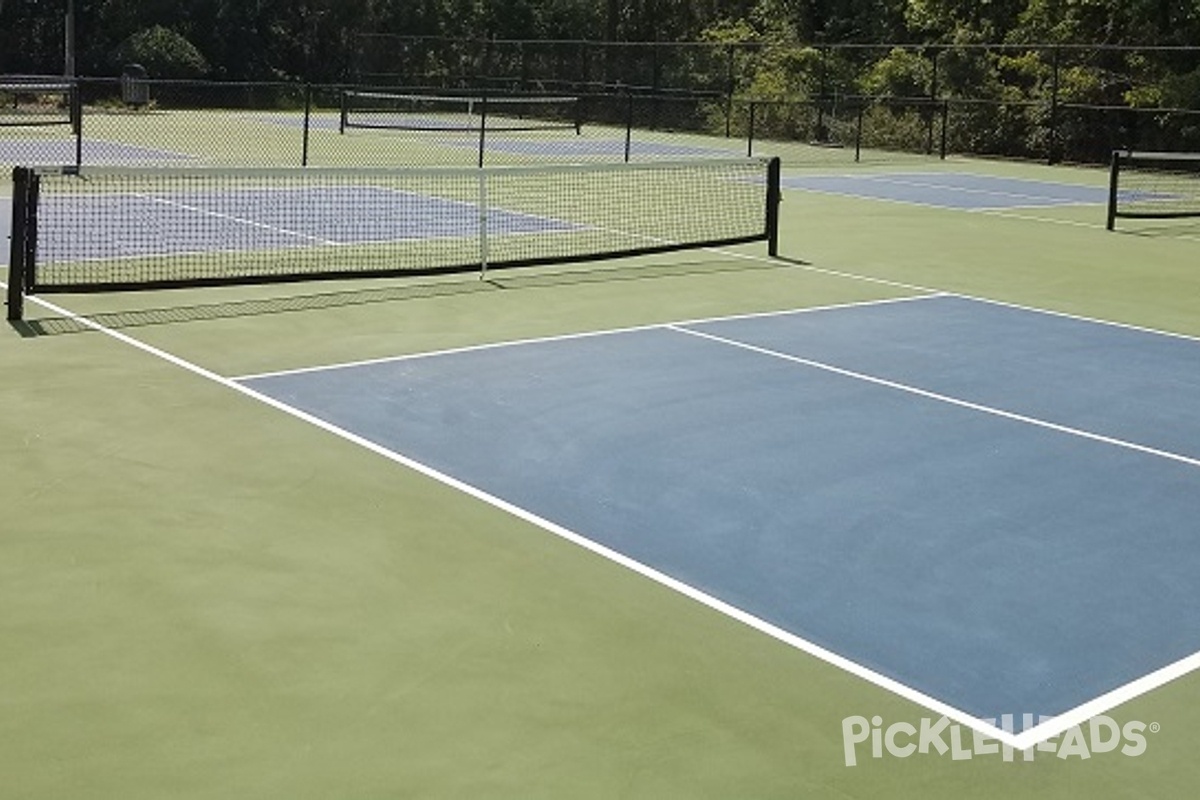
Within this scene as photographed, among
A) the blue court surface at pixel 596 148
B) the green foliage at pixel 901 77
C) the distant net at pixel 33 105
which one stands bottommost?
the blue court surface at pixel 596 148

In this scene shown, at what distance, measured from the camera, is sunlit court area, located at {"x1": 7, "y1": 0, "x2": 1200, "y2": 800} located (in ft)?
15.9

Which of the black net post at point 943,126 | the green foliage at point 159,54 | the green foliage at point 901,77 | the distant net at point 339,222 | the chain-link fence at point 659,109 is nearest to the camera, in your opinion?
the distant net at point 339,222

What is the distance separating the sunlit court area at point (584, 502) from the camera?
4.84 metres

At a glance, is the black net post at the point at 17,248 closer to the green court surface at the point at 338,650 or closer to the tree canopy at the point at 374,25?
the green court surface at the point at 338,650

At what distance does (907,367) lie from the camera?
1070 centimetres

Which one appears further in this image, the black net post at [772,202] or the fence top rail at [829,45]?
the fence top rail at [829,45]

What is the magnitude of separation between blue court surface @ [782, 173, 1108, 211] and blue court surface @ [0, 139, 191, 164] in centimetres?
1006

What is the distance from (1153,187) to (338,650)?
25691mm

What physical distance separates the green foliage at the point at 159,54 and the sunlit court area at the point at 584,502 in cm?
2686

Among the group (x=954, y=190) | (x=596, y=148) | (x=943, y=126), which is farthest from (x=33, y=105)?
(x=954, y=190)

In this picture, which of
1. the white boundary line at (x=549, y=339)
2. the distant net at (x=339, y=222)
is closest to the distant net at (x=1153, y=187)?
the distant net at (x=339, y=222)

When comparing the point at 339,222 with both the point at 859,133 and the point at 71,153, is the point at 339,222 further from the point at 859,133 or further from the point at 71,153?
the point at 859,133

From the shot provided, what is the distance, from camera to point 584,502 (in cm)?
732

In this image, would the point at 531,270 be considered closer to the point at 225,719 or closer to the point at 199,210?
the point at 199,210
